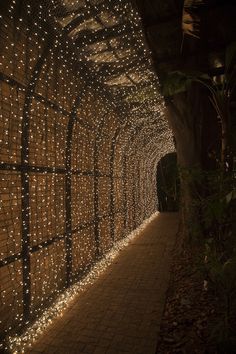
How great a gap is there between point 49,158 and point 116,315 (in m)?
2.92

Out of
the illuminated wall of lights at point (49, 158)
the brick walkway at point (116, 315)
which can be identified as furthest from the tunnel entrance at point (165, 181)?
the brick walkway at point (116, 315)

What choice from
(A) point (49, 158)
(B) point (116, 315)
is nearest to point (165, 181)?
(A) point (49, 158)

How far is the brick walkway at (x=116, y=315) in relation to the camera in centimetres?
396

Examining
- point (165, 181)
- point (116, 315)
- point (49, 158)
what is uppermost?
point (49, 158)

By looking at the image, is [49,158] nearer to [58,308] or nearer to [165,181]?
[58,308]

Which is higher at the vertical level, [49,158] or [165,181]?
[49,158]

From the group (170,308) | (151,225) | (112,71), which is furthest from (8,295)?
(151,225)

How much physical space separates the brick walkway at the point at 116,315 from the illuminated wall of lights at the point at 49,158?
0.44m

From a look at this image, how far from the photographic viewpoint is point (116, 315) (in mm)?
4820

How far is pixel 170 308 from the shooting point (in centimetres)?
497

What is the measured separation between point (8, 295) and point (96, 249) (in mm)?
3316

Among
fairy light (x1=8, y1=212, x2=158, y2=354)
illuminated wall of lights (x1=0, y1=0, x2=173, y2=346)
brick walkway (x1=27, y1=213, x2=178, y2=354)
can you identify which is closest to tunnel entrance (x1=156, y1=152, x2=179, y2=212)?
illuminated wall of lights (x1=0, y1=0, x2=173, y2=346)

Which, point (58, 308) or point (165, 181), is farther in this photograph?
point (165, 181)

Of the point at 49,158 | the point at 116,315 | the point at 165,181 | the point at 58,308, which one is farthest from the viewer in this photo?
the point at 165,181
